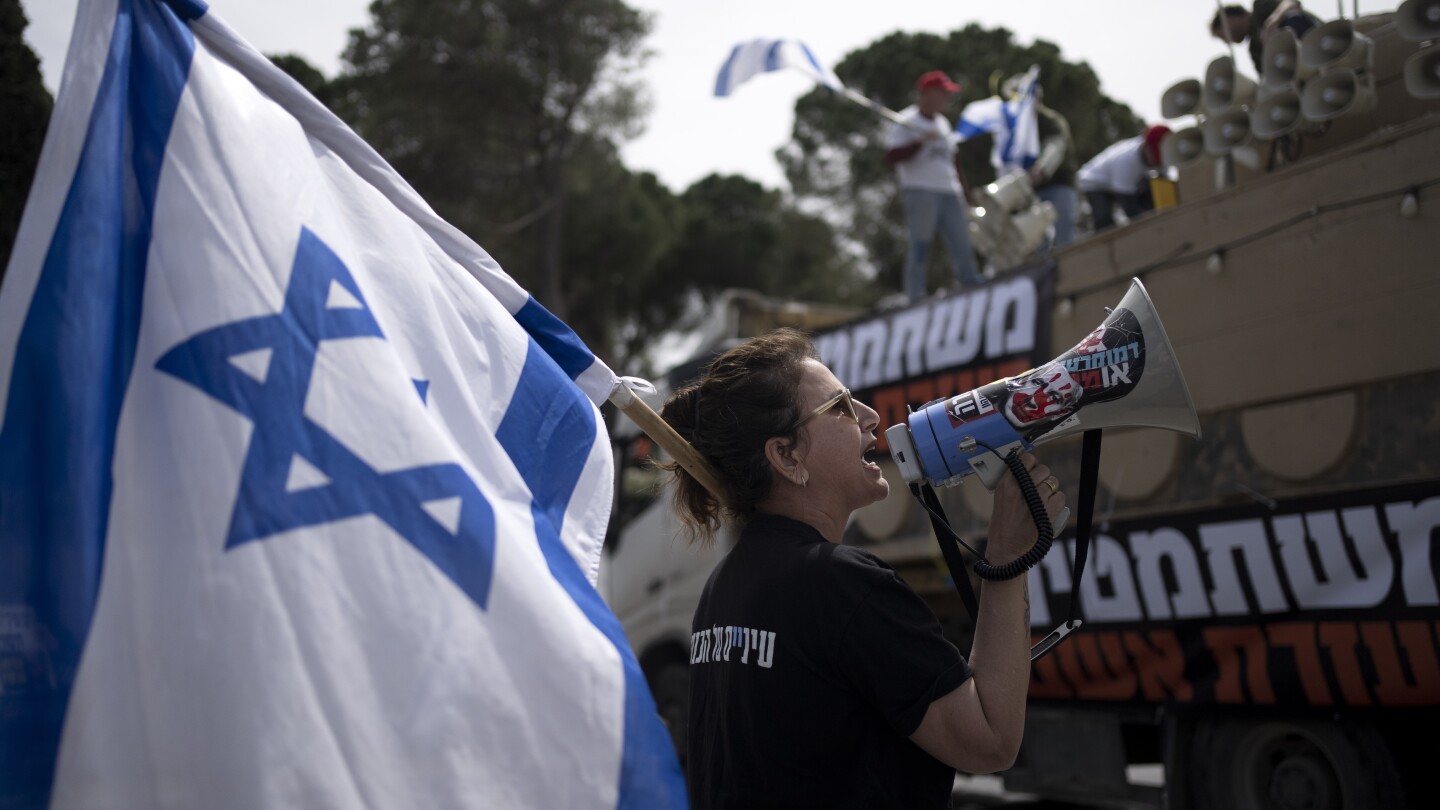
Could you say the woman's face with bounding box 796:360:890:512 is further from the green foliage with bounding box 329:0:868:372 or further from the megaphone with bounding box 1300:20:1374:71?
the green foliage with bounding box 329:0:868:372

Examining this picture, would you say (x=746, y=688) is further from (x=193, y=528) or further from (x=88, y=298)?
(x=88, y=298)

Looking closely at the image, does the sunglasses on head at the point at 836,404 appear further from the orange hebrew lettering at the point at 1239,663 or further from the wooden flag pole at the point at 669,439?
the orange hebrew lettering at the point at 1239,663

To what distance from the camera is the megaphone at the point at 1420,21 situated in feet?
15.7

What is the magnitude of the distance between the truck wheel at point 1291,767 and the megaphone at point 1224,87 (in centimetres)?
287

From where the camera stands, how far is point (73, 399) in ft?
5.29

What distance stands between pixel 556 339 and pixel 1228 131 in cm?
440

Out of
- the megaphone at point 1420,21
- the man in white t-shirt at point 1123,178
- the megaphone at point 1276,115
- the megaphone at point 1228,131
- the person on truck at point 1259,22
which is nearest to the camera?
the megaphone at point 1420,21

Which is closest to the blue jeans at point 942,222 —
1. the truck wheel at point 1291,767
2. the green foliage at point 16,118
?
the truck wheel at point 1291,767

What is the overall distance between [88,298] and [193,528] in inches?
14.4

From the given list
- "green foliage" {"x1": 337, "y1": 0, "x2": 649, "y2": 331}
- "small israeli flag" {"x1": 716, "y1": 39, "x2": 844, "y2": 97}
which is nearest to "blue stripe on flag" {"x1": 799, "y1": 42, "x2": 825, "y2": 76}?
"small israeli flag" {"x1": 716, "y1": 39, "x2": 844, "y2": 97}

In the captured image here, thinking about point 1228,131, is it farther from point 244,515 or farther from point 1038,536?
point 244,515

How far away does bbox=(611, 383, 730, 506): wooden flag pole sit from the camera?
2182 millimetres

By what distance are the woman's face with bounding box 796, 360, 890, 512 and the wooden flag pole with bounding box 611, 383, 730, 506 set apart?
187mm

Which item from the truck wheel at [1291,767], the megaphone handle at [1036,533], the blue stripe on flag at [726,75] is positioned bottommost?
the truck wheel at [1291,767]
